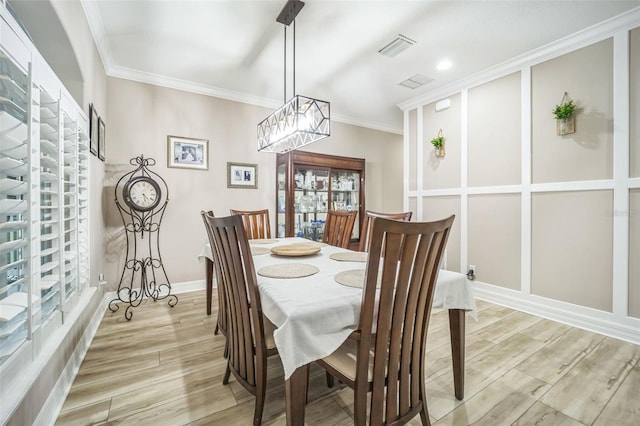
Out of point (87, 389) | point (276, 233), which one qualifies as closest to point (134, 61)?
point (276, 233)

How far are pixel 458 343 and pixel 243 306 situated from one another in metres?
1.11

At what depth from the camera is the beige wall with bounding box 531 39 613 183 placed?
2299mm

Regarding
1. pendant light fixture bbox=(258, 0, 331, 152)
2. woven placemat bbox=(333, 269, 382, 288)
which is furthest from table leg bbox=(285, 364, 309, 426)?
pendant light fixture bbox=(258, 0, 331, 152)

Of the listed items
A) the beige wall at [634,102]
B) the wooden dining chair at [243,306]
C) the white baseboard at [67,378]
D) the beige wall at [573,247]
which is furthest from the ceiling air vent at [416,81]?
the white baseboard at [67,378]

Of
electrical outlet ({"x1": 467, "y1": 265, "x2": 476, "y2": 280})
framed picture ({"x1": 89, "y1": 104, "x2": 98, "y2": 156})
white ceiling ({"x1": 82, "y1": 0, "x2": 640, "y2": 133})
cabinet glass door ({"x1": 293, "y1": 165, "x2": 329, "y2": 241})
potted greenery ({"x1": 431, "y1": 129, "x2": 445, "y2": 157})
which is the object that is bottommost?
electrical outlet ({"x1": 467, "y1": 265, "x2": 476, "y2": 280})

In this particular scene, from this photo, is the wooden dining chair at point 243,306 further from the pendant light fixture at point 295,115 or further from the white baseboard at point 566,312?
the white baseboard at point 566,312

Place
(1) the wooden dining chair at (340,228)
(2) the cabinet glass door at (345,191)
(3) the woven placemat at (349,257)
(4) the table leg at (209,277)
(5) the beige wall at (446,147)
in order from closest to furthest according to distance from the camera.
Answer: (3) the woven placemat at (349,257), (4) the table leg at (209,277), (1) the wooden dining chair at (340,228), (5) the beige wall at (446,147), (2) the cabinet glass door at (345,191)

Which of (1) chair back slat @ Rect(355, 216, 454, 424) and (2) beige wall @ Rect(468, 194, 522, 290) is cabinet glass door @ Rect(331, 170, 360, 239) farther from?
(1) chair back slat @ Rect(355, 216, 454, 424)

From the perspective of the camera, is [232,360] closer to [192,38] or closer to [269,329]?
[269,329]

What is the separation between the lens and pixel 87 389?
1.53m

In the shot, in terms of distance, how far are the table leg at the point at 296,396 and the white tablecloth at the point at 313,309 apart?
65mm

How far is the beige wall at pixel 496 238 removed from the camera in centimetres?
287

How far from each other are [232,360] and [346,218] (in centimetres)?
156

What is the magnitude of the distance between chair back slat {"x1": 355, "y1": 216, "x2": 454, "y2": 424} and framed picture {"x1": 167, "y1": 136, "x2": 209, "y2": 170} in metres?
2.98
